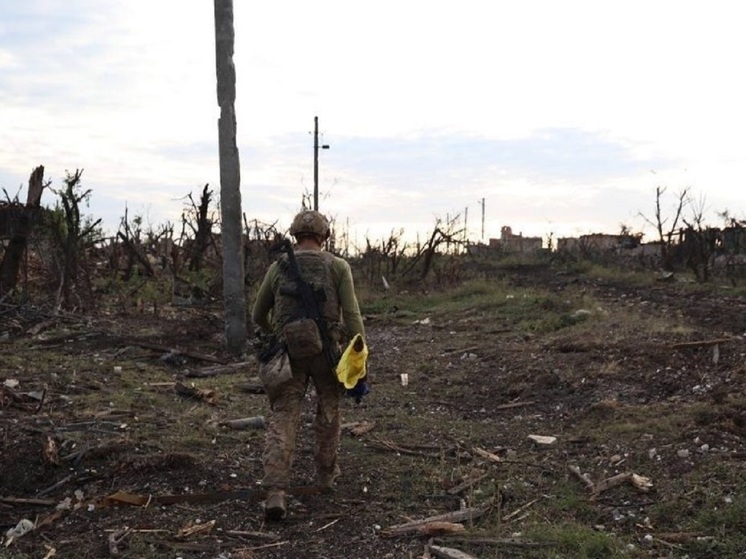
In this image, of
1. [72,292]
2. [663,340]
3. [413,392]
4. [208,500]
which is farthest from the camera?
[72,292]

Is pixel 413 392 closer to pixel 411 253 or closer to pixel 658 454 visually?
pixel 658 454

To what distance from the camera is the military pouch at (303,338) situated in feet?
15.5

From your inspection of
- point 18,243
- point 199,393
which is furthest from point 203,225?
point 199,393

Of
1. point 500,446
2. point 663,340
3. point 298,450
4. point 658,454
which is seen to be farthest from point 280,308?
point 663,340

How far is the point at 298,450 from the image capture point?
6.14 metres

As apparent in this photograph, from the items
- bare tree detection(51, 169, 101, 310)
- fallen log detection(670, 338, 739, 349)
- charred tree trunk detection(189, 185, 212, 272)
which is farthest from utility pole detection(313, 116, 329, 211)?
fallen log detection(670, 338, 739, 349)

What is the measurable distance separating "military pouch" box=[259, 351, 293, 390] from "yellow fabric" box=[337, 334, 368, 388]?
34 centimetres

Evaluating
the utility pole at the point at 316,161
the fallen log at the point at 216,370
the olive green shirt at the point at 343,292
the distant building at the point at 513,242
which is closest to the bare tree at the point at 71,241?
the fallen log at the point at 216,370

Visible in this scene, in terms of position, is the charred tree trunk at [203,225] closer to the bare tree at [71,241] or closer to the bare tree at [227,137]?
the bare tree at [71,241]

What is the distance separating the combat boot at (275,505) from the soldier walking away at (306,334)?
122 millimetres

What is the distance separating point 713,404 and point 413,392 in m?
3.35

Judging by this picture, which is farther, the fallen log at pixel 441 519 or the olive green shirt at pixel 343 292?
the olive green shirt at pixel 343 292

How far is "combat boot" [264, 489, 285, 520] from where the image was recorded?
4488mm

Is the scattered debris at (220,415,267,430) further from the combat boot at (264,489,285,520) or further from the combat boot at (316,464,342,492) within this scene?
the combat boot at (264,489,285,520)
